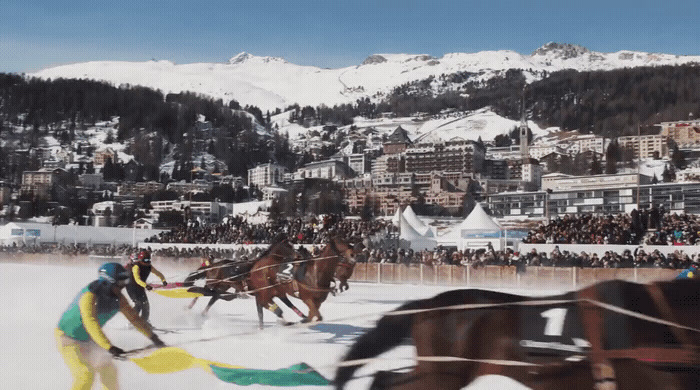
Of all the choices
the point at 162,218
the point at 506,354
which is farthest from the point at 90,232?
the point at 506,354

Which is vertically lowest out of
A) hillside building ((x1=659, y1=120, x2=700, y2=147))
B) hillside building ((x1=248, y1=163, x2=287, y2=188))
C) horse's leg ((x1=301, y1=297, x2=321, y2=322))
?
horse's leg ((x1=301, y1=297, x2=321, y2=322))

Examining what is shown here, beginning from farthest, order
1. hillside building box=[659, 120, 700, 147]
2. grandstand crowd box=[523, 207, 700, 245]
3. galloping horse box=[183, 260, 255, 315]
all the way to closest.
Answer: hillside building box=[659, 120, 700, 147]
grandstand crowd box=[523, 207, 700, 245]
galloping horse box=[183, 260, 255, 315]

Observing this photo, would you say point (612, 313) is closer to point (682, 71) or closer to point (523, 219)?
point (523, 219)

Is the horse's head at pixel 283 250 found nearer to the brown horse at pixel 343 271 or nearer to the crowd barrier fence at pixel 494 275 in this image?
the brown horse at pixel 343 271

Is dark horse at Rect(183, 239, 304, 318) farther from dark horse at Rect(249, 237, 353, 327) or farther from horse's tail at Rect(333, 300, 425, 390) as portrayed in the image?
horse's tail at Rect(333, 300, 425, 390)

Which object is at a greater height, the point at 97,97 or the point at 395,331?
the point at 97,97

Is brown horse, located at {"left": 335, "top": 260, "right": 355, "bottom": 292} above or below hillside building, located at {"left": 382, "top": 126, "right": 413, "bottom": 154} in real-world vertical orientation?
below

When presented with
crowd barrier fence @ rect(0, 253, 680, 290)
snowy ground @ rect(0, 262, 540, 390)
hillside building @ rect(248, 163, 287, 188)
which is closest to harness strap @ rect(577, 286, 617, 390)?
snowy ground @ rect(0, 262, 540, 390)

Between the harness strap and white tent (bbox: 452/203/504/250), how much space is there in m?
20.4

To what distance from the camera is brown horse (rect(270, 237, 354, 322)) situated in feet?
29.1

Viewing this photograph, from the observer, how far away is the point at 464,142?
125688 mm

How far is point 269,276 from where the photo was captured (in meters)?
9.38

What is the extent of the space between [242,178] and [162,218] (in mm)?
55103

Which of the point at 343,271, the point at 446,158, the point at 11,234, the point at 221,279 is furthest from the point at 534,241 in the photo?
the point at 446,158
